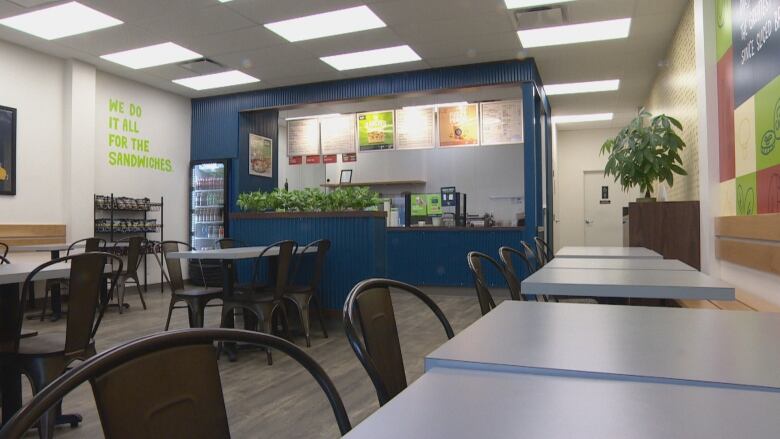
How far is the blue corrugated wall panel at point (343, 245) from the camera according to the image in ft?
16.9

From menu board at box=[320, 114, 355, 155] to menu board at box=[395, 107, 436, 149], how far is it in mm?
724

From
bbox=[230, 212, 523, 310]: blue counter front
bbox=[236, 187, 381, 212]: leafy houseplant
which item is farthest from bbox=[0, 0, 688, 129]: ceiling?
bbox=[230, 212, 523, 310]: blue counter front

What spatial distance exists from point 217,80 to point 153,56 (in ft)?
3.54

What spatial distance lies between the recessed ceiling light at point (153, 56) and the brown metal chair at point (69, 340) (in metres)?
4.73

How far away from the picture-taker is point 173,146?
8.18 m

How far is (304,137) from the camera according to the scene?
8.19m

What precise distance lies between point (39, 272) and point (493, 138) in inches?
234

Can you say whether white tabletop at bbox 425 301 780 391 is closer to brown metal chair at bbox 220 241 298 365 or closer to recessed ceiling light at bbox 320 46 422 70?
brown metal chair at bbox 220 241 298 365

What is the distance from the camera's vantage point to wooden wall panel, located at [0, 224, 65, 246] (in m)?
5.85

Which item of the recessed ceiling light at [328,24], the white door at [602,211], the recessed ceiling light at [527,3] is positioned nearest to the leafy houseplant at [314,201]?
the recessed ceiling light at [328,24]

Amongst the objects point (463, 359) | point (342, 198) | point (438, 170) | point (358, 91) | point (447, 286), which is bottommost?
point (447, 286)

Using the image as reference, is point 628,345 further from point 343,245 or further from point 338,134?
point 338,134

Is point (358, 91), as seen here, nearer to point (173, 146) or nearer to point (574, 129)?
point (173, 146)

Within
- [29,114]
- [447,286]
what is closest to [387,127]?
[447,286]
